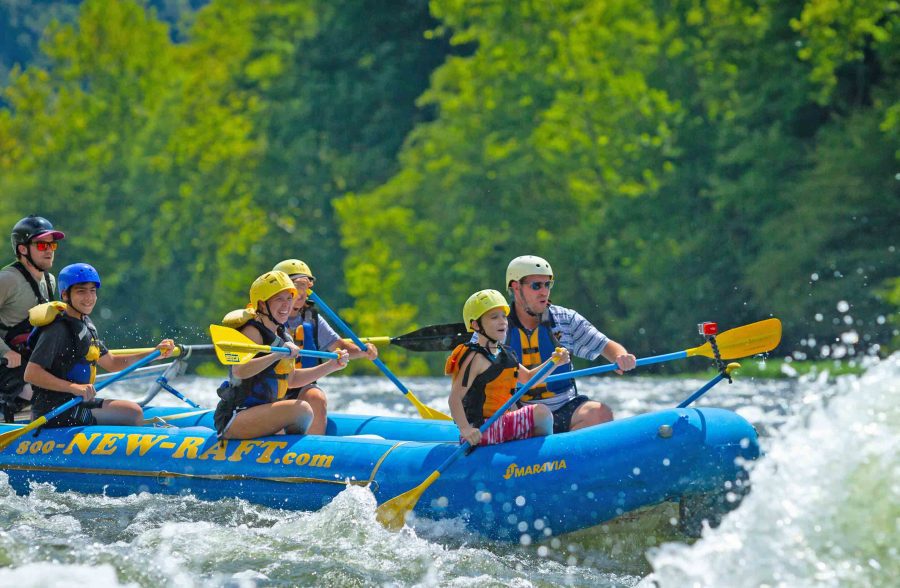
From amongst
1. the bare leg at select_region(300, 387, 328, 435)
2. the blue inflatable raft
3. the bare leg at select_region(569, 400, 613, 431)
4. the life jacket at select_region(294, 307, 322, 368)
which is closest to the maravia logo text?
the blue inflatable raft

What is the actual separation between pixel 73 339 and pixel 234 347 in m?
1.44

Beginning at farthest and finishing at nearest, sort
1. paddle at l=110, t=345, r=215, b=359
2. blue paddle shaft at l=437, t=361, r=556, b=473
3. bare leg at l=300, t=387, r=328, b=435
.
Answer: paddle at l=110, t=345, r=215, b=359, bare leg at l=300, t=387, r=328, b=435, blue paddle shaft at l=437, t=361, r=556, b=473

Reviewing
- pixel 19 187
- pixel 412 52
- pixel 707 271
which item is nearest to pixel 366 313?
pixel 707 271

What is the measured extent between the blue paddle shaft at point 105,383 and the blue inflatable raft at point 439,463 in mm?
161

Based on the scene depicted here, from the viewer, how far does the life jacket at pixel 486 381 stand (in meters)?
6.94

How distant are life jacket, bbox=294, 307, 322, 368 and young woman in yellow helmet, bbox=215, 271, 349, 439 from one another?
0.98 m

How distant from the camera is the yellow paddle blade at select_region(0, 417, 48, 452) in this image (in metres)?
8.25

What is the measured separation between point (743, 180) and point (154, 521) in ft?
57.2

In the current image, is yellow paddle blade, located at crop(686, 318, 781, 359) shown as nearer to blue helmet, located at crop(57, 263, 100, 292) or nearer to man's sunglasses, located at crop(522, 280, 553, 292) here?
man's sunglasses, located at crop(522, 280, 553, 292)

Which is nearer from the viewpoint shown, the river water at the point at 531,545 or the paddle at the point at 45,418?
the river water at the point at 531,545

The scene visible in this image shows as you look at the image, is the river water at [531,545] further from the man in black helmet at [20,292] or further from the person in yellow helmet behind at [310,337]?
the person in yellow helmet behind at [310,337]

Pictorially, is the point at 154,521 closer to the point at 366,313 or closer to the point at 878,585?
the point at 878,585

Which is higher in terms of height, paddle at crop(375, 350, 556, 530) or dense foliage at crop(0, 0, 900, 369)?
dense foliage at crop(0, 0, 900, 369)

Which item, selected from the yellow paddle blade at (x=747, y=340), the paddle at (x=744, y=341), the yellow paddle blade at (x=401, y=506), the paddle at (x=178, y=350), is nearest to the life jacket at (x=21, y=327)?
the paddle at (x=178, y=350)
